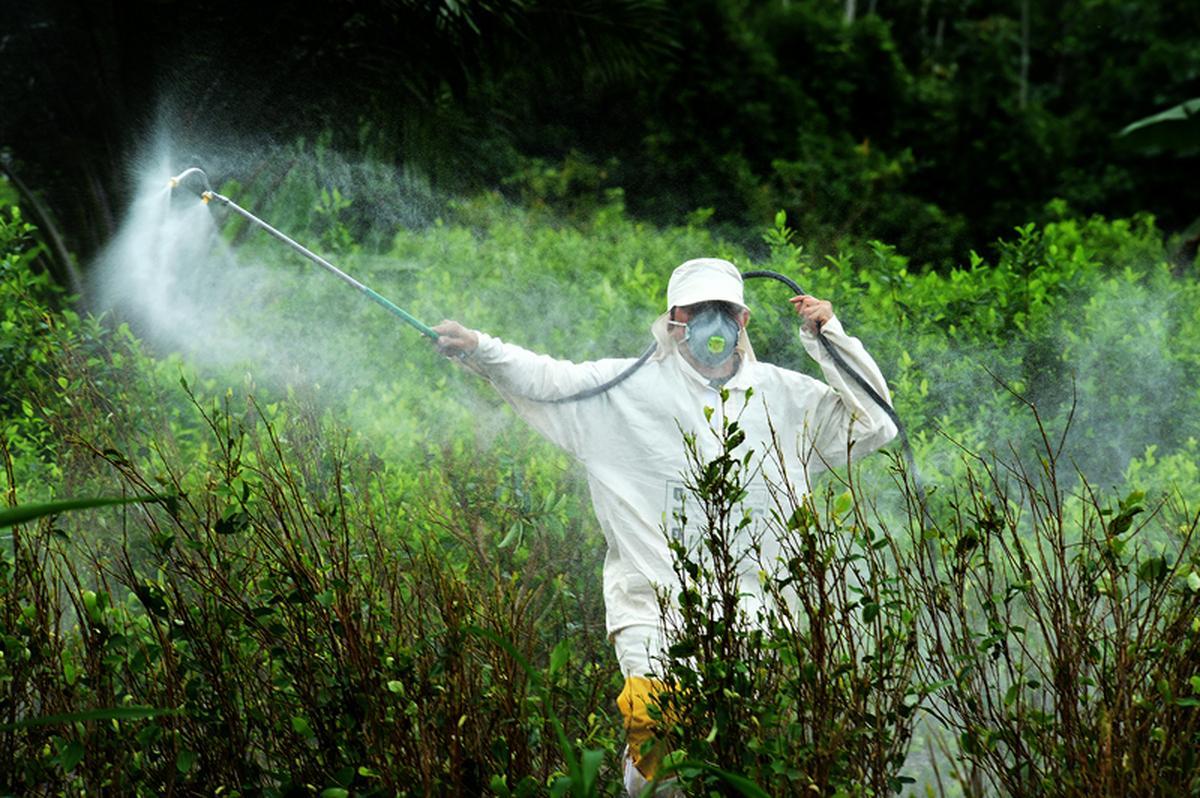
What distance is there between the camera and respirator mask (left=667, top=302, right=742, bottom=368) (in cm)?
496

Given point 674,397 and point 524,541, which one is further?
point 524,541

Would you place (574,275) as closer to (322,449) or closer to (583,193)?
(322,449)

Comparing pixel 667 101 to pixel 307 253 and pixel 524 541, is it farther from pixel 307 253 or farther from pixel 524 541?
pixel 307 253

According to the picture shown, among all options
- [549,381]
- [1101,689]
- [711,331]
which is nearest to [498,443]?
[549,381]

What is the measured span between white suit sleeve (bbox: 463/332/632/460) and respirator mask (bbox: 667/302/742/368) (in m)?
0.25

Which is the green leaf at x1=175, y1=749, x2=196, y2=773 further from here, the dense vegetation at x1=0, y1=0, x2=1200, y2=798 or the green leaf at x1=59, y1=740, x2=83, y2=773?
the green leaf at x1=59, y1=740, x2=83, y2=773

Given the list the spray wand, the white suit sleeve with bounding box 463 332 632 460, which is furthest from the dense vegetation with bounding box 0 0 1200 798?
the spray wand

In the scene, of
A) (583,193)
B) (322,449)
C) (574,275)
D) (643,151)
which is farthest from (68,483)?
(643,151)

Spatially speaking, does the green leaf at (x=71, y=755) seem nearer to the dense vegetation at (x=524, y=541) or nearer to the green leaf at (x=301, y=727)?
the dense vegetation at (x=524, y=541)

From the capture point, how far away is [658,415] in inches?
196

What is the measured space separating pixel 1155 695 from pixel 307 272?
622cm

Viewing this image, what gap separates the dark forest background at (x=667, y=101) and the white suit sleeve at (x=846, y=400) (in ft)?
5.99

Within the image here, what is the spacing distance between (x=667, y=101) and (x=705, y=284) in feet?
35.6

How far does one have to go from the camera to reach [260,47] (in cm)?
954
